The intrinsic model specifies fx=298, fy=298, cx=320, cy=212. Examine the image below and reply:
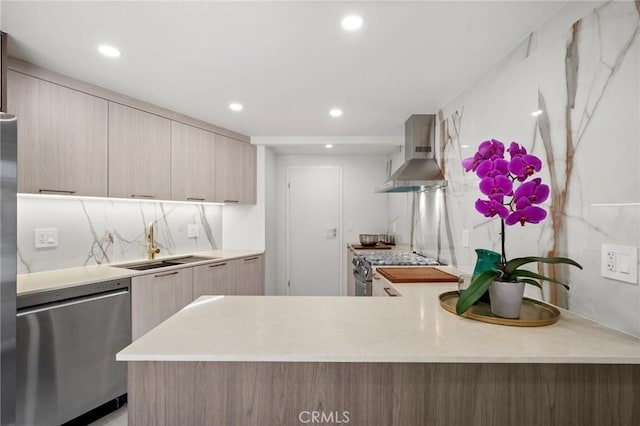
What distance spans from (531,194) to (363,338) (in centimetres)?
81

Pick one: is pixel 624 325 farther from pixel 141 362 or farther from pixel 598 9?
pixel 141 362

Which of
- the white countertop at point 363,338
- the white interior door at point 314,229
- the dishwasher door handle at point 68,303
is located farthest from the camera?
the white interior door at point 314,229

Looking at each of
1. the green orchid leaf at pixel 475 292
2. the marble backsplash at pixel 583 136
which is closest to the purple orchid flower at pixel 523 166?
the marble backsplash at pixel 583 136

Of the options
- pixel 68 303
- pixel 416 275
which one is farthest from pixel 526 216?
pixel 68 303

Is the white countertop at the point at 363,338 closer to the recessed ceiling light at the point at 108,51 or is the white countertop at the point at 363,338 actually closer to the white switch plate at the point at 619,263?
the white switch plate at the point at 619,263

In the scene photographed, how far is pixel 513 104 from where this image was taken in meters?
1.69

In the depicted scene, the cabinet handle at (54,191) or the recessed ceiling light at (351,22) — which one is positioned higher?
the recessed ceiling light at (351,22)

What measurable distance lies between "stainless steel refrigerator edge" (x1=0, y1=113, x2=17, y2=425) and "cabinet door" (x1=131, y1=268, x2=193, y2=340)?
774 mm

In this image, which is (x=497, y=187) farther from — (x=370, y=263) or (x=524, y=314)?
(x=370, y=263)

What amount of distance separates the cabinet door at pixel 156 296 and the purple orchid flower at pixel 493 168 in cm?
240

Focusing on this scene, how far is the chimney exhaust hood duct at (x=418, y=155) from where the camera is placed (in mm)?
2719

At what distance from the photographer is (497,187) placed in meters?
1.11

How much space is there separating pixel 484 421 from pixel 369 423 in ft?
1.20

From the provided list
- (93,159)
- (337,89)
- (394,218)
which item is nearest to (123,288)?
(93,159)
